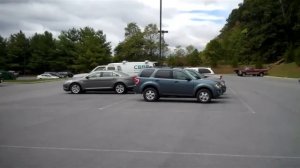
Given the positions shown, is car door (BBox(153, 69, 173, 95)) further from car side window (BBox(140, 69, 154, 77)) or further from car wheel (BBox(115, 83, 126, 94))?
car wheel (BBox(115, 83, 126, 94))

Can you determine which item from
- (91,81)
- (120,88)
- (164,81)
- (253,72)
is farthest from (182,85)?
(253,72)

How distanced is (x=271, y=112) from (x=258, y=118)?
1.98 meters

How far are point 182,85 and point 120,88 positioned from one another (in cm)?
709

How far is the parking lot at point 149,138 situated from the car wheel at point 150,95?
4.27 metres

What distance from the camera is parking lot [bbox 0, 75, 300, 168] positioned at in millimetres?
7750

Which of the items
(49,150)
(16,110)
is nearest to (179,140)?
(49,150)

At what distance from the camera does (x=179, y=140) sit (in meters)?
9.80

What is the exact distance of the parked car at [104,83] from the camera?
26.3 metres

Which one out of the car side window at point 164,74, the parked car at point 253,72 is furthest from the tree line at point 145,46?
the car side window at point 164,74

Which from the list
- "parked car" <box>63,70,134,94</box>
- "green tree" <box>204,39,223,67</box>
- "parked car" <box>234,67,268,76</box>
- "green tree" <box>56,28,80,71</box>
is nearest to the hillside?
"parked car" <box>234,67,268,76</box>

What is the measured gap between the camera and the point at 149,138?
1005 cm

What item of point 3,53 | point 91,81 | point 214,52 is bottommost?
point 91,81

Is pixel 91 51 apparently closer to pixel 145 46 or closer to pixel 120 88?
pixel 145 46

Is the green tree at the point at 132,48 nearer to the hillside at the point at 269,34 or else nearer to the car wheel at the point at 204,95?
the hillside at the point at 269,34
